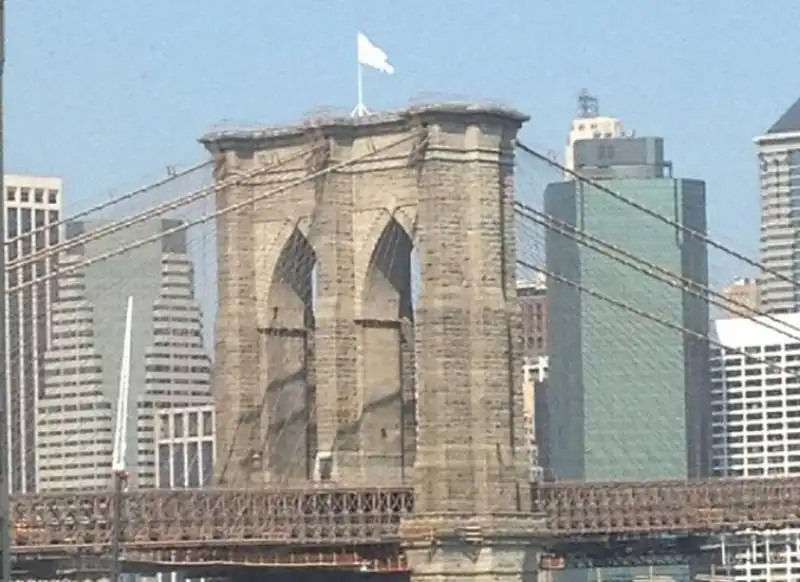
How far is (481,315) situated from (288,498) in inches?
246

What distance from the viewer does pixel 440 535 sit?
88875 mm

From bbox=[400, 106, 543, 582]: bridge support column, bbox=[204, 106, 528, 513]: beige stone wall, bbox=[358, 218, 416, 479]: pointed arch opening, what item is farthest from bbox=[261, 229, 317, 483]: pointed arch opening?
bbox=[400, 106, 543, 582]: bridge support column

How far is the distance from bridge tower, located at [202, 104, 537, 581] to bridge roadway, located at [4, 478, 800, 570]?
4.43 feet

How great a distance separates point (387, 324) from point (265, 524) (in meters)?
6.83

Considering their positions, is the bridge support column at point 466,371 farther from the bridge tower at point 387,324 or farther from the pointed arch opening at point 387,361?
the pointed arch opening at point 387,361

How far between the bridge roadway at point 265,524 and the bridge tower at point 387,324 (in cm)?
135

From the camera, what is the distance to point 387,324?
3669 inches

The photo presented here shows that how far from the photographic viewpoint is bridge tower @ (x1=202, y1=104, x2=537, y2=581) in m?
89.4

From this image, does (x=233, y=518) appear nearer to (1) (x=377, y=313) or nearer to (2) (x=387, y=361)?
(2) (x=387, y=361)

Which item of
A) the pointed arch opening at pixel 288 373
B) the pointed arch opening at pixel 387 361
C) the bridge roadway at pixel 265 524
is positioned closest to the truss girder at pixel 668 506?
the bridge roadway at pixel 265 524

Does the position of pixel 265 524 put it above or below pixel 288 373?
below

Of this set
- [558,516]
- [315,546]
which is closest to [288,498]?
[315,546]

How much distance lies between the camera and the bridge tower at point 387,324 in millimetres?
89438

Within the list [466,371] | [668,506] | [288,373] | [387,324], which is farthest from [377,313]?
[668,506]
